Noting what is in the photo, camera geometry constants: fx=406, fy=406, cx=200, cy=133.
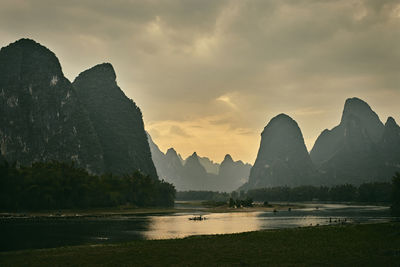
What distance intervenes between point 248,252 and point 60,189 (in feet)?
252

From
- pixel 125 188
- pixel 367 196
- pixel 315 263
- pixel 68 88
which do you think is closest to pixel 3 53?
pixel 68 88

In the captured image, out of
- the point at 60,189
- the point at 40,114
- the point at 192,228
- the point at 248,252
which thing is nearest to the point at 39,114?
the point at 40,114

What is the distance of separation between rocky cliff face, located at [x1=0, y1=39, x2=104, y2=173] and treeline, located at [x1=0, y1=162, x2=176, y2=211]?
51843mm

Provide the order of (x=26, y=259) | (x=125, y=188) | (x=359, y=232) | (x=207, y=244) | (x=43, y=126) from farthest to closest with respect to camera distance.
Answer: (x=43, y=126)
(x=125, y=188)
(x=359, y=232)
(x=207, y=244)
(x=26, y=259)

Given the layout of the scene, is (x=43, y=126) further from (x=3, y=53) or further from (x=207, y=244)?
(x=207, y=244)

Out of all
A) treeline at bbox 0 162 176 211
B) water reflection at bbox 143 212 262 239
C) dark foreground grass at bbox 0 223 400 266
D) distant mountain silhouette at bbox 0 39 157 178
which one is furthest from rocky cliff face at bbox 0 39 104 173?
dark foreground grass at bbox 0 223 400 266

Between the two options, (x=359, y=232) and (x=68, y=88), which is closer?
(x=359, y=232)

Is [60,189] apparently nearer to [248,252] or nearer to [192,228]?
[192,228]

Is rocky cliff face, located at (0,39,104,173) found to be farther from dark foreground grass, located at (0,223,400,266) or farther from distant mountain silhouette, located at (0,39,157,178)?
dark foreground grass, located at (0,223,400,266)

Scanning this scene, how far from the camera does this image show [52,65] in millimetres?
179000

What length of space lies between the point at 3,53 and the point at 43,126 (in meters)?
37.8

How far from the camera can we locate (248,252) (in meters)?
28.3

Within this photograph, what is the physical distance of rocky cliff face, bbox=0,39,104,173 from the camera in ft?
511

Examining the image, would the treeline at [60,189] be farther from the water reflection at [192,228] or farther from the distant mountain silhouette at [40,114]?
the distant mountain silhouette at [40,114]
